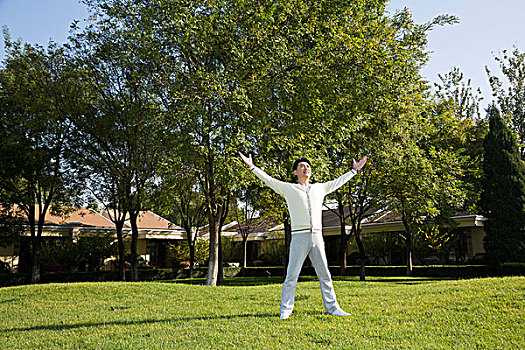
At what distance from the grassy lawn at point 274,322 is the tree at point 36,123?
10.4m

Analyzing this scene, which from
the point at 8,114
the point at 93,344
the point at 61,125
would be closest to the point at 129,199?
the point at 61,125

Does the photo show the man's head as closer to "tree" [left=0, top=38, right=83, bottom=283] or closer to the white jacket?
the white jacket

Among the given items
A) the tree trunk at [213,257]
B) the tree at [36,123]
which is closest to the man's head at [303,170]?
the tree trunk at [213,257]

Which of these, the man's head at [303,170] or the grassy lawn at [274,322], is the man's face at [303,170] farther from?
the grassy lawn at [274,322]

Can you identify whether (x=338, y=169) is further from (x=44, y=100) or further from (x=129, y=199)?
(x=44, y=100)

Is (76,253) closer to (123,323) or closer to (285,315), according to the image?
(123,323)

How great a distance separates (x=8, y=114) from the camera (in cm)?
1877

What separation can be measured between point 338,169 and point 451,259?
1458cm

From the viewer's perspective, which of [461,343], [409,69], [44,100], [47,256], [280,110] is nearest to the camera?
[461,343]

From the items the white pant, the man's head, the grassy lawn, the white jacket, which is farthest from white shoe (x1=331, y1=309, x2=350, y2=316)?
the man's head

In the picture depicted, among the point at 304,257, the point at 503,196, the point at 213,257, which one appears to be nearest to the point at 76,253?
the point at 213,257

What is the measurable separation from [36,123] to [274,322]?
605 inches

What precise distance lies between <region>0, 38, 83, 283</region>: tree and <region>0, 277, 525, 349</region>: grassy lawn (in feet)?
34.0

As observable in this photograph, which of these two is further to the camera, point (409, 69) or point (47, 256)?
point (47, 256)
